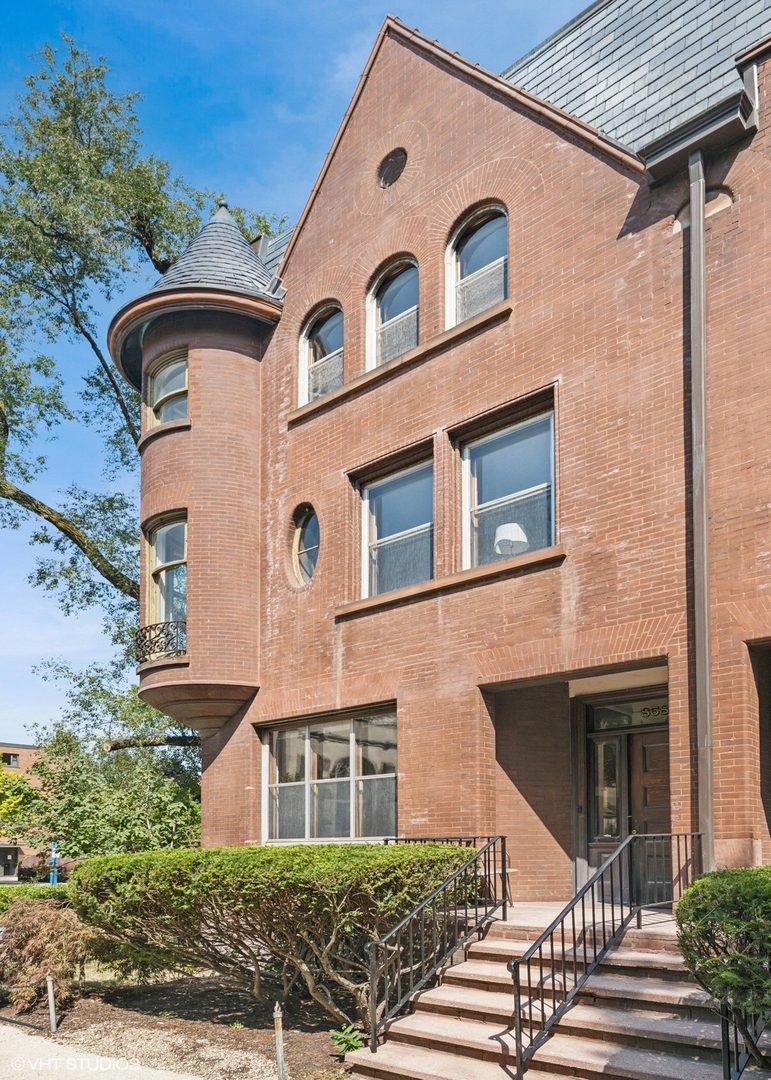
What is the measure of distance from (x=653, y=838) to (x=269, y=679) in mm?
7063

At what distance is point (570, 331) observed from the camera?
12.2 meters

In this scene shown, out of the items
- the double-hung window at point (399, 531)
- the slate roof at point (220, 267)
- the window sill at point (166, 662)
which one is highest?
the slate roof at point (220, 267)

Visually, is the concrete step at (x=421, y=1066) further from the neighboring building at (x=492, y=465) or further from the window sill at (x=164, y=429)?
the window sill at (x=164, y=429)

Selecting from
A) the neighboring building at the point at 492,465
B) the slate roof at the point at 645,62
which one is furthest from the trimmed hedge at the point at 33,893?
the slate roof at the point at 645,62

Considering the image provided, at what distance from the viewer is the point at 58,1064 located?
34.2ft

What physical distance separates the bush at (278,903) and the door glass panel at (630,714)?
2853 mm

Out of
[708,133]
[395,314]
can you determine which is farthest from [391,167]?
[708,133]

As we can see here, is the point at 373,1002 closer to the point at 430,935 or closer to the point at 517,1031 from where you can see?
the point at 430,935

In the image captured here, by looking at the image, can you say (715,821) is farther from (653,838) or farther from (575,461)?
(575,461)

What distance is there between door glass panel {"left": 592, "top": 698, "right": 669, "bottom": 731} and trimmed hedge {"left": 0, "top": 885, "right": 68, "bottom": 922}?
22.9 ft

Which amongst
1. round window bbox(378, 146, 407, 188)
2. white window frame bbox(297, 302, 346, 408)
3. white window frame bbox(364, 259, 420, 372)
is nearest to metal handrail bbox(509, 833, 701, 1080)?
white window frame bbox(364, 259, 420, 372)

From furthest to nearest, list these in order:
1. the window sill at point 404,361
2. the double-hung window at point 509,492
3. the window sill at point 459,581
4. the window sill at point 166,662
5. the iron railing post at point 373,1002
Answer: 1. the window sill at point 166,662
2. the window sill at point 404,361
3. the double-hung window at point 509,492
4. the window sill at point 459,581
5. the iron railing post at point 373,1002

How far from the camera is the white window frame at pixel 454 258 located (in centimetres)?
1391

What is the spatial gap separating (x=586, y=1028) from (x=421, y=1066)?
Answer: 4.37ft
